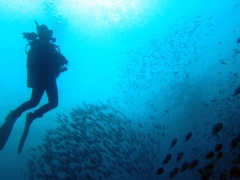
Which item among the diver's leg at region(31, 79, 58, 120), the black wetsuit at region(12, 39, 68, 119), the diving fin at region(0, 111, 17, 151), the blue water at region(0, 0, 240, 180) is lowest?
the diving fin at region(0, 111, 17, 151)

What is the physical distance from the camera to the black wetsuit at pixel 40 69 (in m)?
5.22

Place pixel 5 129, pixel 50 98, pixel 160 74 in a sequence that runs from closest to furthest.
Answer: pixel 5 129
pixel 50 98
pixel 160 74

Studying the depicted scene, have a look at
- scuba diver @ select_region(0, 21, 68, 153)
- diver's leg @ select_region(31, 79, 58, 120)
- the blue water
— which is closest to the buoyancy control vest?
scuba diver @ select_region(0, 21, 68, 153)

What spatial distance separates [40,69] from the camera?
527 centimetres

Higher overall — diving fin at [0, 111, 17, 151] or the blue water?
the blue water

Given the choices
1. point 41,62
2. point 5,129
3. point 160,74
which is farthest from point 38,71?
point 160,74

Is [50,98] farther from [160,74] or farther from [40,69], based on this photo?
[160,74]

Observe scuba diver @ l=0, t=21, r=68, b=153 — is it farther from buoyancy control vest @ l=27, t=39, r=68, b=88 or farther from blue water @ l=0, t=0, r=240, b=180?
blue water @ l=0, t=0, r=240, b=180

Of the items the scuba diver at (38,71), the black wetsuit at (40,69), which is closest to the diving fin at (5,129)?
the scuba diver at (38,71)

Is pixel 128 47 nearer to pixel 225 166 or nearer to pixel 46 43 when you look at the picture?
pixel 225 166

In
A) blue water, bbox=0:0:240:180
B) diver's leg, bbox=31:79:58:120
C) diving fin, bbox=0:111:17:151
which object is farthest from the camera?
blue water, bbox=0:0:240:180

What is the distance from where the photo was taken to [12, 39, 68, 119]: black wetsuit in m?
5.22

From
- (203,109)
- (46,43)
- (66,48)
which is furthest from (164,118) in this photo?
(46,43)

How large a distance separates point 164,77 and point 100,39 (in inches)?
435
